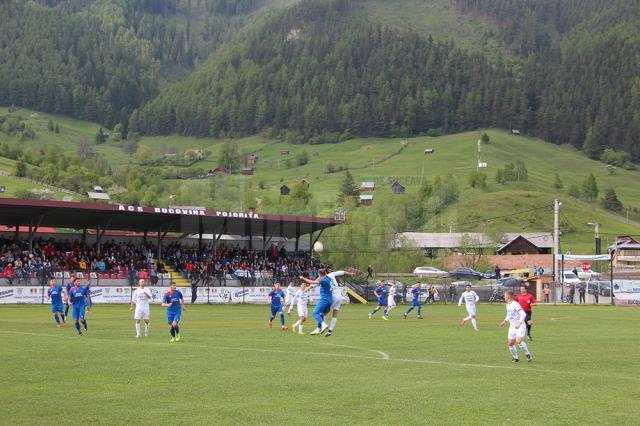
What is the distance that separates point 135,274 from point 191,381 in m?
43.5

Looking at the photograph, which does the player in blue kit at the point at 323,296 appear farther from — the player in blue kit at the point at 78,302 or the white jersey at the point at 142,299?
the player in blue kit at the point at 78,302

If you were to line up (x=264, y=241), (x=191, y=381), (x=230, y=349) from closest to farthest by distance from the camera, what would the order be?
(x=191, y=381), (x=230, y=349), (x=264, y=241)

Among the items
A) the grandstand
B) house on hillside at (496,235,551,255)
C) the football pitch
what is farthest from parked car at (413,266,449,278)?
the football pitch

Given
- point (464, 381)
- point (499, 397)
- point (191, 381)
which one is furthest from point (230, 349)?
point (499, 397)

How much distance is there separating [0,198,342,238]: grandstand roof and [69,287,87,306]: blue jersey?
2678 centimetres

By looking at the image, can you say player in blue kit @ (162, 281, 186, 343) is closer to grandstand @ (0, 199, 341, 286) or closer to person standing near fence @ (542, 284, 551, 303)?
grandstand @ (0, 199, 341, 286)

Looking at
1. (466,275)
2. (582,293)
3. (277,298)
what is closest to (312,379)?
(277,298)

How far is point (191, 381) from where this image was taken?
57.1 feet

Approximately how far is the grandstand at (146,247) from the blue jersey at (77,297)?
81.1ft

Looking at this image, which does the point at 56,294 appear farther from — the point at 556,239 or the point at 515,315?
the point at 556,239

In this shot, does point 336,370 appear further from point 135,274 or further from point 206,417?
point 135,274

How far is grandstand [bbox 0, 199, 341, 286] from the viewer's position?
5891cm

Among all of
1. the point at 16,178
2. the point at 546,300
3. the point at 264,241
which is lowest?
the point at 546,300

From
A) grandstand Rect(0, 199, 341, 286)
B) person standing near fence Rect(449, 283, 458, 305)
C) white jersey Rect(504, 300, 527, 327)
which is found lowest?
person standing near fence Rect(449, 283, 458, 305)
